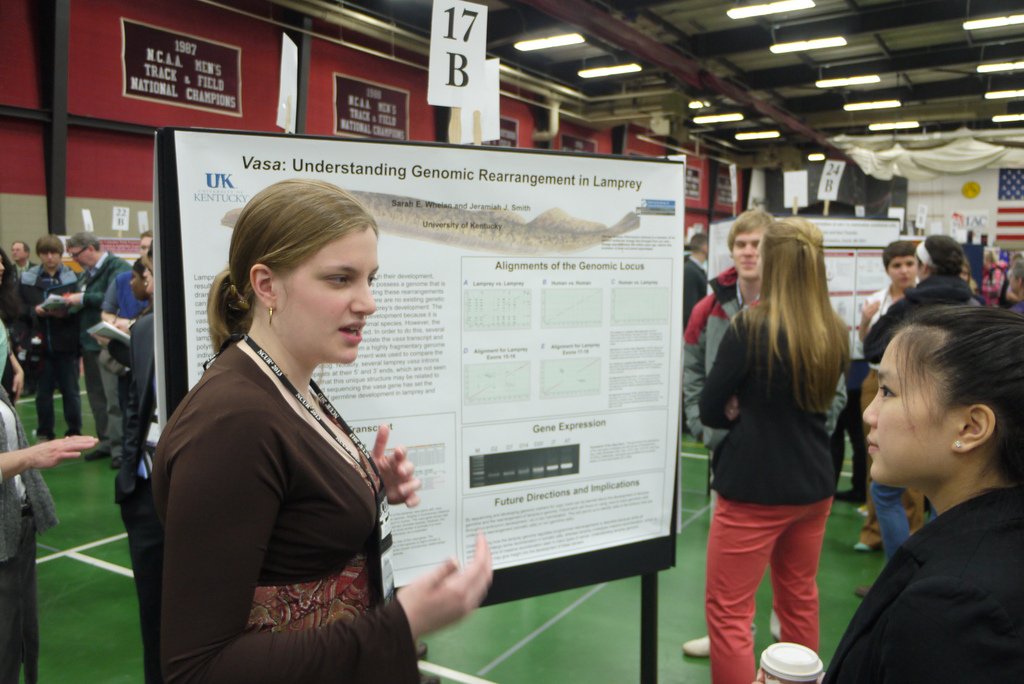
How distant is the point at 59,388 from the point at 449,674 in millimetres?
4671

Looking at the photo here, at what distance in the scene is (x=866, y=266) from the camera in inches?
187

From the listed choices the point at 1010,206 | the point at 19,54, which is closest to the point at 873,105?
the point at 1010,206

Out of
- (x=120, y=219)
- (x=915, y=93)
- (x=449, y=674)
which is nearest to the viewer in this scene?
(x=449, y=674)

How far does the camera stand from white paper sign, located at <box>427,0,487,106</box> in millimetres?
1887

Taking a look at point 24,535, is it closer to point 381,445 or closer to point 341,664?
point 381,445

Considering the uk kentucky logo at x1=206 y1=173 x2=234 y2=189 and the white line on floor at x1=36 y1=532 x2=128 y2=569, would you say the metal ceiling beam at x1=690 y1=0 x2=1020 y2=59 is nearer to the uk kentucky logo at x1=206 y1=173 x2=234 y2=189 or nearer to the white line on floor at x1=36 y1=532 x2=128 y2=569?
the uk kentucky logo at x1=206 y1=173 x2=234 y2=189

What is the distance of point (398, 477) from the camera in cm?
126

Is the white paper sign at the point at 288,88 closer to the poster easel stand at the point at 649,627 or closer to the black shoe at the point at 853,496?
the poster easel stand at the point at 649,627

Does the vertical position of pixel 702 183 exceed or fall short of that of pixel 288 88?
it exceeds it

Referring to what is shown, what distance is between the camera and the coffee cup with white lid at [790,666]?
3.96 ft

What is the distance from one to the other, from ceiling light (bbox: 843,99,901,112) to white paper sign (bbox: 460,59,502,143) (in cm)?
1509

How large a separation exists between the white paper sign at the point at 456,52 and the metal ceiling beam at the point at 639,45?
6.52 metres

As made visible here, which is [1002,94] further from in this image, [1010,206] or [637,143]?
[637,143]

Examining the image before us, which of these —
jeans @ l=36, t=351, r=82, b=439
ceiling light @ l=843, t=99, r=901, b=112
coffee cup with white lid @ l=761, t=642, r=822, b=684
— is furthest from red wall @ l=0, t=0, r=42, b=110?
ceiling light @ l=843, t=99, r=901, b=112
